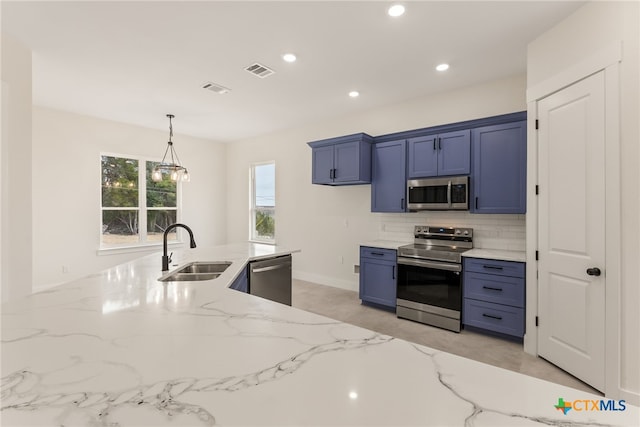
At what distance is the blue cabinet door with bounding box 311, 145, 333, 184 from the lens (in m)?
4.42

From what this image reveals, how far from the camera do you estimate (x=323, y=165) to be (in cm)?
452

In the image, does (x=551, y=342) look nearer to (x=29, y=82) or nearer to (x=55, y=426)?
(x=55, y=426)

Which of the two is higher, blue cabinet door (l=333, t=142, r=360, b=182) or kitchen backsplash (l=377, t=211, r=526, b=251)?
blue cabinet door (l=333, t=142, r=360, b=182)

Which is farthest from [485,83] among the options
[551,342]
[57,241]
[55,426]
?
[57,241]

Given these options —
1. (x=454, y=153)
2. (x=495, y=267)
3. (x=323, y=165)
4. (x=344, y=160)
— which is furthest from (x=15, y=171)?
(x=495, y=267)

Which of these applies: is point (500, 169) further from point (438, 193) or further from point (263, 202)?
point (263, 202)

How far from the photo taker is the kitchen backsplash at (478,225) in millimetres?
3344

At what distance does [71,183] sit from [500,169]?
6053mm

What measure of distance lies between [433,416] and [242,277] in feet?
6.59

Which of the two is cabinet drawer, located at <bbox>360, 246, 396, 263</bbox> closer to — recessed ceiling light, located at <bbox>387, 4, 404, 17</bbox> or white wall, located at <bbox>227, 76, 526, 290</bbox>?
white wall, located at <bbox>227, 76, 526, 290</bbox>

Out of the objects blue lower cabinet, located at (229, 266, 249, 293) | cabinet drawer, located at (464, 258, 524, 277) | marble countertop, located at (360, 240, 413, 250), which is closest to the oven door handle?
cabinet drawer, located at (464, 258, 524, 277)

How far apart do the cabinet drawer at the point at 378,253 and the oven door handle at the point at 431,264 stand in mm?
132

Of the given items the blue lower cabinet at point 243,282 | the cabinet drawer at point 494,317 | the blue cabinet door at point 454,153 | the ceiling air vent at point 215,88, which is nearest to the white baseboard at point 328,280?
the cabinet drawer at point 494,317

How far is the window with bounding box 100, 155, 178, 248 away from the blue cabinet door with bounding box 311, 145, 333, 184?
322 cm
